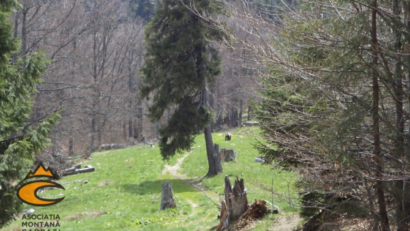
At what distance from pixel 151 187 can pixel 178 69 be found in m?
5.67

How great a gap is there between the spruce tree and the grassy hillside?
3.97m

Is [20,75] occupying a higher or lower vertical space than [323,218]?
higher

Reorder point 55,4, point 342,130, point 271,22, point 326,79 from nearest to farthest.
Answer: point 342,130 → point 326,79 → point 271,22 → point 55,4

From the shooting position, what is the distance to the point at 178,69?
2070cm

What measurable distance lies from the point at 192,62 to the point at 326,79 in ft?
49.9

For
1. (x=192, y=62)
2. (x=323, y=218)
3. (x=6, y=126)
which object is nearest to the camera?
(x=323, y=218)

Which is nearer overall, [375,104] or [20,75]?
[375,104]

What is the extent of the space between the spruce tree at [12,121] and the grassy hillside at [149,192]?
3968mm

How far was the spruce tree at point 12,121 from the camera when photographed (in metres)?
8.01

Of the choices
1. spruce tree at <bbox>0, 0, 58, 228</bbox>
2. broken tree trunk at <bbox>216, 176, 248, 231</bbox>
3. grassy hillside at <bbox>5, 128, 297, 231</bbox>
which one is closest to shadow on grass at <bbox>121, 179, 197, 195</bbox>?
grassy hillside at <bbox>5, 128, 297, 231</bbox>

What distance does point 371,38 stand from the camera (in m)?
5.55

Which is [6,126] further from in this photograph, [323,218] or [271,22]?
[323,218]

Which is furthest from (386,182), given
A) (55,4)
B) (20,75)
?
(55,4)

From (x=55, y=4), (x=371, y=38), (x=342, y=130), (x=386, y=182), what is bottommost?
(x=386, y=182)
